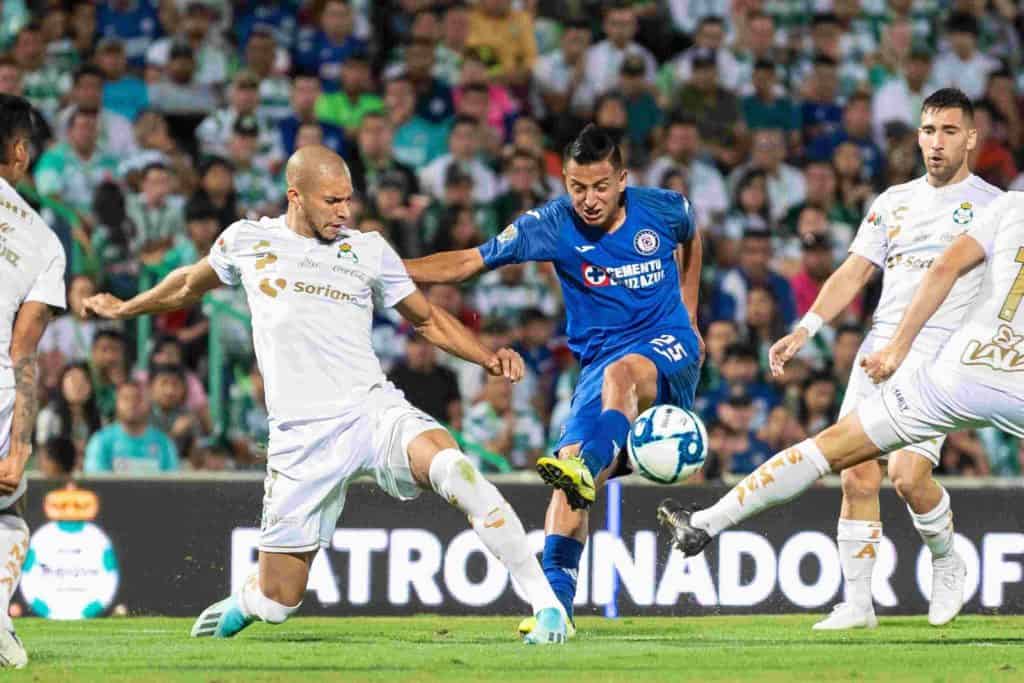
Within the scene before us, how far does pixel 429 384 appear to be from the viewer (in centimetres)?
1281

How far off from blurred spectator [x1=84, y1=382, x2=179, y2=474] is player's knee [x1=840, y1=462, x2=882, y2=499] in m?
4.33

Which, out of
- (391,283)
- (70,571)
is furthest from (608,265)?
(70,571)

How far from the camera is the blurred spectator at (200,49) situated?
15.3 m

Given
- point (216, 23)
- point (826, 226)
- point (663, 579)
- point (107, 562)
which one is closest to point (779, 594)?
point (663, 579)

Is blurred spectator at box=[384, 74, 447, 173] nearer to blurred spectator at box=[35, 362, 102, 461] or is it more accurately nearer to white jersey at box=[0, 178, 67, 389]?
blurred spectator at box=[35, 362, 102, 461]

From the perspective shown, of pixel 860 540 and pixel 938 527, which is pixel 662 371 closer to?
pixel 860 540

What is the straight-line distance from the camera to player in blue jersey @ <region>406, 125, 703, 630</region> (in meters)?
8.72

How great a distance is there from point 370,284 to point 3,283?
162cm

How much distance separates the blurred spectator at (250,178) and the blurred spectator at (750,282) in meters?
3.35

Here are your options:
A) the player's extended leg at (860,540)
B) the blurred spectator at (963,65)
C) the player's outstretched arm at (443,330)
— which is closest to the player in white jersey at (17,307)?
the player's outstretched arm at (443,330)

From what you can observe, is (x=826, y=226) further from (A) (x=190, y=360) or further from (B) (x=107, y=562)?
(B) (x=107, y=562)

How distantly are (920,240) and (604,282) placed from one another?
168 centimetres

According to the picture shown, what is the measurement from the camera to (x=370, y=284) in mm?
8219

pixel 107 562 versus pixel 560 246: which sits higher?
pixel 560 246
